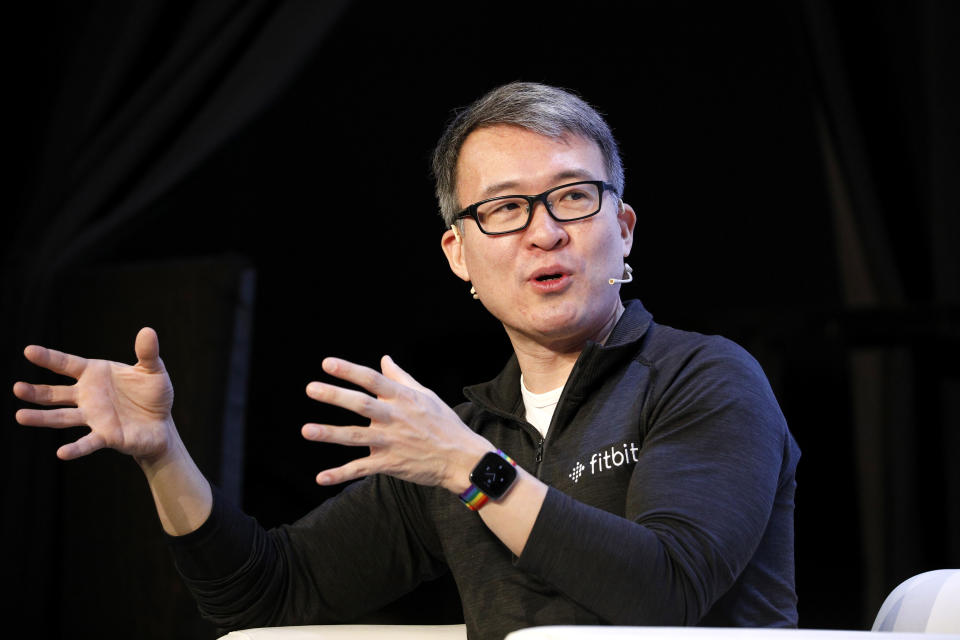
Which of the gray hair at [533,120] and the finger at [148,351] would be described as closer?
the finger at [148,351]

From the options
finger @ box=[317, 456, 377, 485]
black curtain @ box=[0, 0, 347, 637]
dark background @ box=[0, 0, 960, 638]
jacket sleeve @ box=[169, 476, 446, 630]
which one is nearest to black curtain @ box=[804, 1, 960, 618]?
dark background @ box=[0, 0, 960, 638]

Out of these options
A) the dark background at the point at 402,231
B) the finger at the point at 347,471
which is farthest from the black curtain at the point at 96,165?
the finger at the point at 347,471

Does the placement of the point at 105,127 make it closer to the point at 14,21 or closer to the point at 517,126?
the point at 14,21

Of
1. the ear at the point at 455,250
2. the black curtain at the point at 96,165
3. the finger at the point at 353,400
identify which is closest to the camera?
the finger at the point at 353,400

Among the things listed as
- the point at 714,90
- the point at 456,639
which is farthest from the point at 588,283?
the point at 714,90

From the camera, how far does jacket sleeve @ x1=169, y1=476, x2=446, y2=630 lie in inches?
59.3

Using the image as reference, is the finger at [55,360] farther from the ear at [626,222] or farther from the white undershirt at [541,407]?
the ear at [626,222]

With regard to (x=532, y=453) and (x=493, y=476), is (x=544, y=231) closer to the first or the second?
(x=532, y=453)

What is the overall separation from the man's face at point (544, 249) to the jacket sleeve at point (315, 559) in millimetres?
336

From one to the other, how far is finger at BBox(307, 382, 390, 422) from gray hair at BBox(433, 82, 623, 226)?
59cm

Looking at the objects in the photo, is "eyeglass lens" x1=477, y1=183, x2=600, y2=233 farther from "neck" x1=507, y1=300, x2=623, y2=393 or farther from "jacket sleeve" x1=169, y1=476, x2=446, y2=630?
"jacket sleeve" x1=169, y1=476, x2=446, y2=630

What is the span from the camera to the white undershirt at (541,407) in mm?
1547

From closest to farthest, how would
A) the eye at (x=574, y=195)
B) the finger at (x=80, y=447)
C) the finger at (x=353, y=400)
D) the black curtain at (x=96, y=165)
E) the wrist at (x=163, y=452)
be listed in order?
the finger at (x=353, y=400) → the finger at (x=80, y=447) → the wrist at (x=163, y=452) → the eye at (x=574, y=195) → the black curtain at (x=96, y=165)

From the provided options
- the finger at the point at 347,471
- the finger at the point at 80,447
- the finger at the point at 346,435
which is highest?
the finger at the point at 346,435
